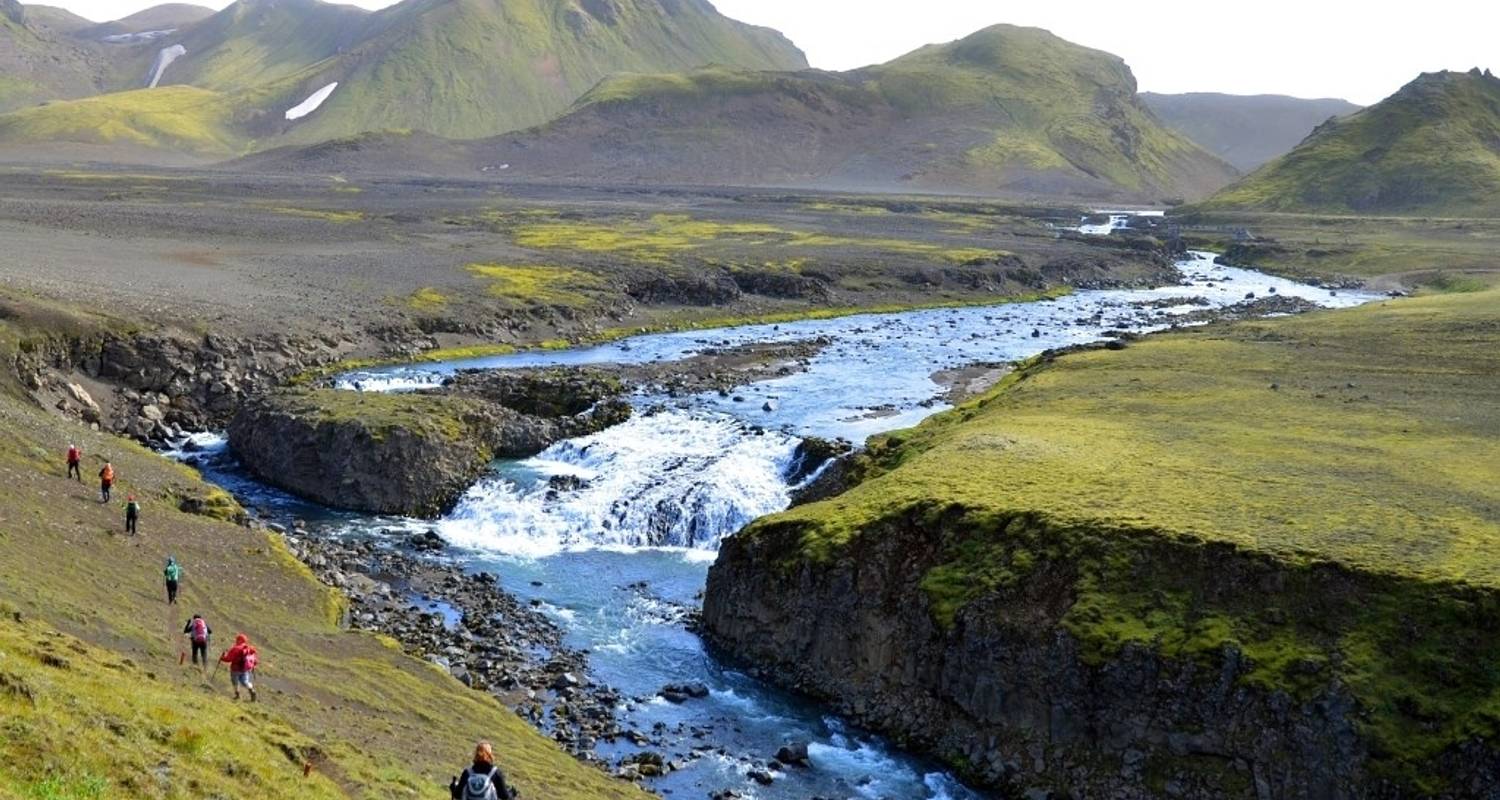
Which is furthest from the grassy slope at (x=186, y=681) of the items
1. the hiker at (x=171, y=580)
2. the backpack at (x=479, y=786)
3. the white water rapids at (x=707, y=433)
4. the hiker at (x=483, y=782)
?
the white water rapids at (x=707, y=433)

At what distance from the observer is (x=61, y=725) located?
23.1 meters

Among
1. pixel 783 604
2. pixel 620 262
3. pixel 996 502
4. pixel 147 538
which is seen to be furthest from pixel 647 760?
pixel 620 262

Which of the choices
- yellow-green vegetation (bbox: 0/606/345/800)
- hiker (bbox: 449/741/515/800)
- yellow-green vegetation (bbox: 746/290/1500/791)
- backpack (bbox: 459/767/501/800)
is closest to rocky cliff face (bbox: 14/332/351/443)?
yellow-green vegetation (bbox: 746/290/1500/791)

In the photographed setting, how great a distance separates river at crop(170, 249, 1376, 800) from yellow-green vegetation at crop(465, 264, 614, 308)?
1216 centimetres

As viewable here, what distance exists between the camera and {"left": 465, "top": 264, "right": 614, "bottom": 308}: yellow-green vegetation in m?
130

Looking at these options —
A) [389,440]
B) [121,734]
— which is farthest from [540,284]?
[121,734]

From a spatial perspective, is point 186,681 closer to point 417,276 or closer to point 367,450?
point 367,450

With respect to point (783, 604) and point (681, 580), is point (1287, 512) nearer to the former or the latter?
point (783, 604)

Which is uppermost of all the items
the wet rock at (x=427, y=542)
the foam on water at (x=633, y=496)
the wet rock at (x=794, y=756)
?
the foam on water at (x=633, y=496)

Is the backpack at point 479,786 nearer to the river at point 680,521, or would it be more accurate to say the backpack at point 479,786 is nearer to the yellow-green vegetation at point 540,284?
the river at point 680,521

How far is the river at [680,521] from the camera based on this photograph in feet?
136

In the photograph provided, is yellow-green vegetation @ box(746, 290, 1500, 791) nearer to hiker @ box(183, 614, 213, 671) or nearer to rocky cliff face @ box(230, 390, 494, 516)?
hiker @ box(183, 614, 213, 671)

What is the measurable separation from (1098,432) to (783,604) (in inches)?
797

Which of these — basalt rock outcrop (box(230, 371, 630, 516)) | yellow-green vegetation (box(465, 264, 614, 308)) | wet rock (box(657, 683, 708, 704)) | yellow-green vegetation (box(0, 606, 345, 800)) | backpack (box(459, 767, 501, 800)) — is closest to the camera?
yellow-green vegetation (box(0, 606, 345, 800))
